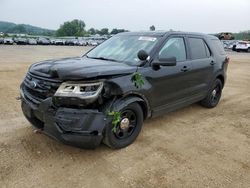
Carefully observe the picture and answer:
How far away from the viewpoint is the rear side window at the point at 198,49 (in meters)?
5.40

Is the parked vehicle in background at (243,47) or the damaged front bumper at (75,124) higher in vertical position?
the damaged front bumper at (75,124)

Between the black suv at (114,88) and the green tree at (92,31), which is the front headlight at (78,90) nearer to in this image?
the black suv at (114,88)

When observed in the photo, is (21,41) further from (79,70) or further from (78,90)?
(78,90)

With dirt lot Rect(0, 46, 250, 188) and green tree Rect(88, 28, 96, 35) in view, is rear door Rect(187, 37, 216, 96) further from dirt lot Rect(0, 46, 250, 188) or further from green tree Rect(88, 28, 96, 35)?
green tree Rect(88, 28, 96, 35)

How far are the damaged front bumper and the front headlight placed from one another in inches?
6.9

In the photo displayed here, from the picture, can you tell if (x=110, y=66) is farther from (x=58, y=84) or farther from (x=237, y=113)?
(x=237, y=113)

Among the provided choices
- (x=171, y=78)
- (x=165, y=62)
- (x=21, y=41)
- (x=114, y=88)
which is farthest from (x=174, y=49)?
(x=21, y=41)

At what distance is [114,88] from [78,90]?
50 cm

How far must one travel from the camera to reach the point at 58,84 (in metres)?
3.56

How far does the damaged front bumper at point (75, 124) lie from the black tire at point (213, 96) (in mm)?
3393

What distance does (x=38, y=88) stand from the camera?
378 centimetres

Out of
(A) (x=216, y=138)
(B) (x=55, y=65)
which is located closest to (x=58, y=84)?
(B) (x=55, y=65)

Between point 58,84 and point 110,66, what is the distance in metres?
0.79

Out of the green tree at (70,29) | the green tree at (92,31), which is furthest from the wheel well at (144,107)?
the green tree at (92,31)
